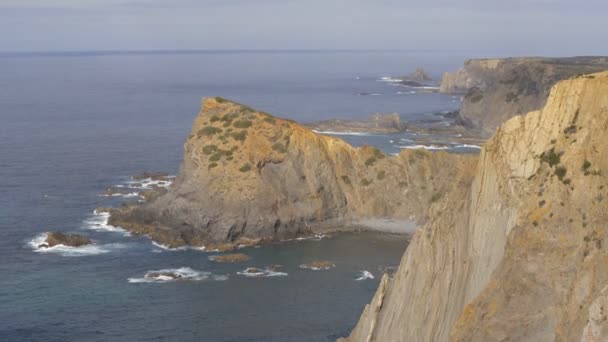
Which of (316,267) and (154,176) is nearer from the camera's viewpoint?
(316,267)

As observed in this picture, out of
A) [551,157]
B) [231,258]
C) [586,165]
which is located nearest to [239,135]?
[231,258]

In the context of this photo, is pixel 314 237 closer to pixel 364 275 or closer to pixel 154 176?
pixel 364 275

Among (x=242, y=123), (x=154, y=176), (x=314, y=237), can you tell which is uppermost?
(x=242, y=123)

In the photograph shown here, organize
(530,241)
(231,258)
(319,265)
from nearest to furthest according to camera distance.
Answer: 1. (530,241)
2. (319,265)
3. (231,258)

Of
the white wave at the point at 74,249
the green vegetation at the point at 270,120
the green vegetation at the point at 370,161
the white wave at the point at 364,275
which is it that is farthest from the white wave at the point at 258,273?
the green vegetation at the point at 370,161

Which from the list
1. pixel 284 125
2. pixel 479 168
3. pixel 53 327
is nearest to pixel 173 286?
pixel 53 327

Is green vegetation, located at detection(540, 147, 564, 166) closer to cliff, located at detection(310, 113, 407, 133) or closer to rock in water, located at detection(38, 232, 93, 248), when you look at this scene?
rock in water, located at detection(38, 232, 93, 248)

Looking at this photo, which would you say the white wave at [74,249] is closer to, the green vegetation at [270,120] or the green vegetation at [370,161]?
the green vegetation at [270,120]
